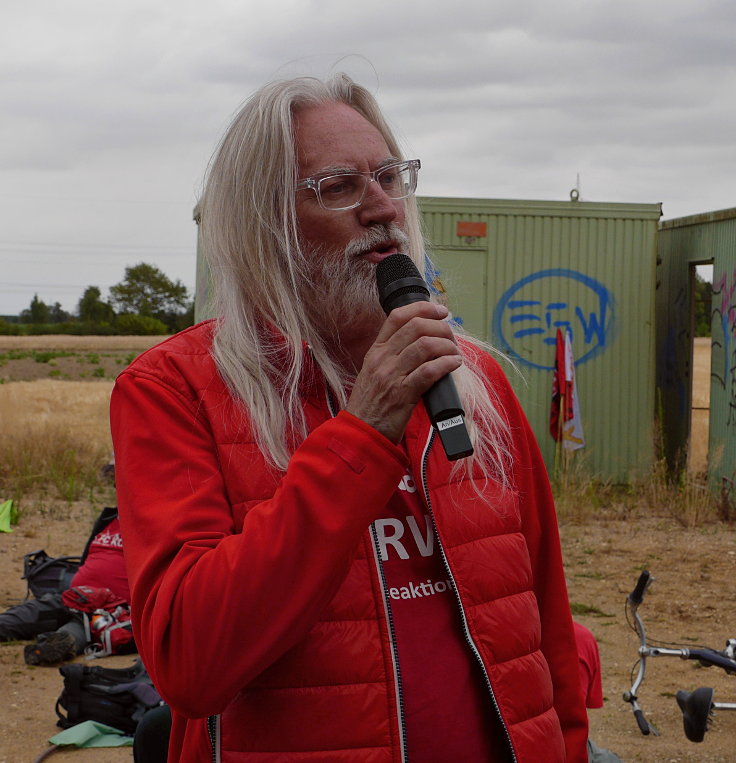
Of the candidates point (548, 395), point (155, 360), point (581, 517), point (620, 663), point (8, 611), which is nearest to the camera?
point (155, 360)

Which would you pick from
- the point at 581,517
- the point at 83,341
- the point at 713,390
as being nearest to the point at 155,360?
the point at 581,517

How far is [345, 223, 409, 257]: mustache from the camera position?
2018 millimetres

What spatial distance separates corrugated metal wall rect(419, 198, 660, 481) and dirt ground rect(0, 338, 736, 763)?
1.66 m

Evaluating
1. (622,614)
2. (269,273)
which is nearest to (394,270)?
(269,273)

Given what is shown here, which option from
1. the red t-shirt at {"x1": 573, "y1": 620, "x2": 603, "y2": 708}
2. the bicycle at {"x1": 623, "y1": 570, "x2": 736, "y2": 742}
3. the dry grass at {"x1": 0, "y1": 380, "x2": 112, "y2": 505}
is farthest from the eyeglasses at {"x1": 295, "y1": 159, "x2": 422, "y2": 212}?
the dry grass at {"x1": 0, "y1": 380, "x2": 112, "y2": 505}

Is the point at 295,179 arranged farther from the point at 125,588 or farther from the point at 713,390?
the point at 713,390

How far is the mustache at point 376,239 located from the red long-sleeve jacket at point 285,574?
0.89ft

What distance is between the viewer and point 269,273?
2025 mm

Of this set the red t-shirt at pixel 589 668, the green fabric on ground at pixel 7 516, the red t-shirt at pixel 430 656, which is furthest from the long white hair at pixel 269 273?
the green fabric on ground at pixel 7 516

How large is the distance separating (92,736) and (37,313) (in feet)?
336

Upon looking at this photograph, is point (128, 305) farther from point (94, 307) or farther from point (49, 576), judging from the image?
point (49, 576)

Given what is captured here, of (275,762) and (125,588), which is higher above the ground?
(275,762)

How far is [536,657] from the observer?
6.40 ft

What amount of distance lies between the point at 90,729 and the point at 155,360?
13.5ft
